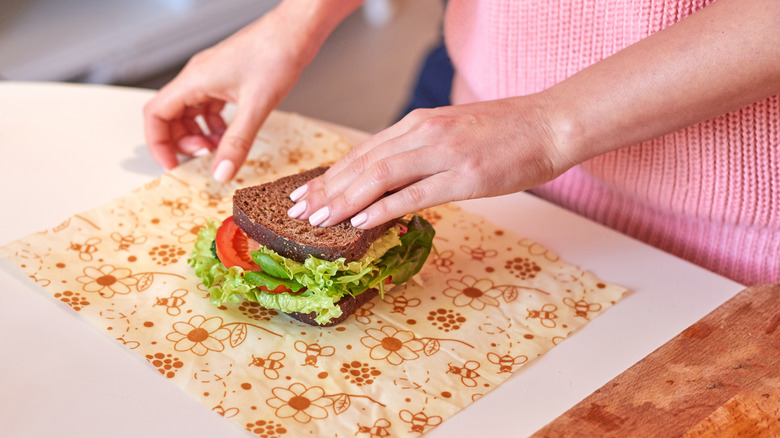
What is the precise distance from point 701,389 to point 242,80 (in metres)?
1.18

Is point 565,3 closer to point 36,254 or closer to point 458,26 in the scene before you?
point 458,26

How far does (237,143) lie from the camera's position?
1.76m

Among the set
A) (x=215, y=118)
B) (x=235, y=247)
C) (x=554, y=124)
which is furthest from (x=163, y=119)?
(x=554, y=124)

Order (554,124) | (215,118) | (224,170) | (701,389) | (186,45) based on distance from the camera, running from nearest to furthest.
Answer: (701,389), (554,124), (224,170), (215,118), (186,45)

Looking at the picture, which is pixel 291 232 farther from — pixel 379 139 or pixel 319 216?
pixel 379 139

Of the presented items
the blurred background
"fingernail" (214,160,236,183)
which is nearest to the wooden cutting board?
"fingernail" (214,160,236,183)

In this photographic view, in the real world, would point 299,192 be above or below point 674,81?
below

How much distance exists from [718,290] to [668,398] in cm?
38

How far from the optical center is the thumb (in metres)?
1.73

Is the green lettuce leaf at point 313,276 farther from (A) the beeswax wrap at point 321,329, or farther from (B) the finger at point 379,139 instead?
(B) the finger at point 379,139

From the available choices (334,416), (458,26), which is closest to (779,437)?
(334,416)

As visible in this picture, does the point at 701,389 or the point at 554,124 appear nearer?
the point at 701,389

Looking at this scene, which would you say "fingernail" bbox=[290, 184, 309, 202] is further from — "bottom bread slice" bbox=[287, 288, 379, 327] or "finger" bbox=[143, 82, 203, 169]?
"finger" bbox=[143, 82, 203, 169]

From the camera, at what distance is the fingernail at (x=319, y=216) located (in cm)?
136
